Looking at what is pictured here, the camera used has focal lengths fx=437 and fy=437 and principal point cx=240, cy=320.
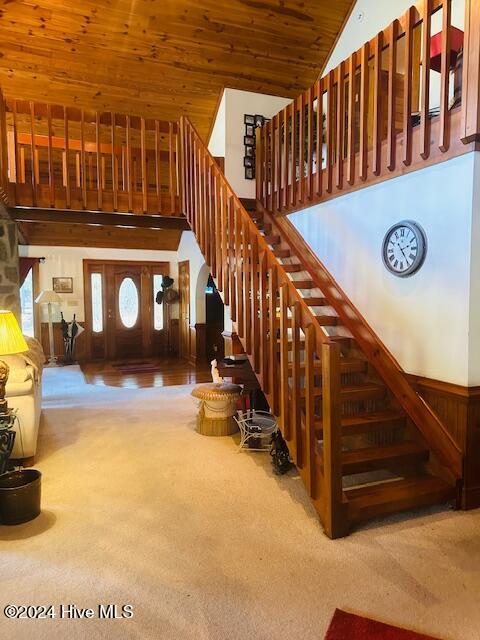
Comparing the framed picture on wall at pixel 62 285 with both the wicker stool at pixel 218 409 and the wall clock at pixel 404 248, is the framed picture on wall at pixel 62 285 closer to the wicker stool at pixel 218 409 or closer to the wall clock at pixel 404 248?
the wicker stool at pixel 218 409

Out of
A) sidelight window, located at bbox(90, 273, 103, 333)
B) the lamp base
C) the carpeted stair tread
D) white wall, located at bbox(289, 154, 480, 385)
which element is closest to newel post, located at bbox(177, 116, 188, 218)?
white wall, located at bbox(289, 154, 480, 385)

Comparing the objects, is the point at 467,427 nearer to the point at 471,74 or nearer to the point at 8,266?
the point at 471,74

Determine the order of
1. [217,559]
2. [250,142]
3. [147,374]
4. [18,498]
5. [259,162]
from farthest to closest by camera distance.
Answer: [147,374], [250,142], [259,162], [18,498], [217,559]

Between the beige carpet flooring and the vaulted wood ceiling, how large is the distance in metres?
4.61

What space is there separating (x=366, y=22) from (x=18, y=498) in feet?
19.0

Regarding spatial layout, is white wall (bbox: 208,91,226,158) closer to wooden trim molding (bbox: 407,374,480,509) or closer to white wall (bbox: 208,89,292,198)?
white wall (bbox: 208,89,292,198)

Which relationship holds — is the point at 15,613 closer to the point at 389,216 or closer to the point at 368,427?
the point at 368,427

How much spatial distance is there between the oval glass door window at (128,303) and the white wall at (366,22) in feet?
19.0

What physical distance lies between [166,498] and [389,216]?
264 centimetres

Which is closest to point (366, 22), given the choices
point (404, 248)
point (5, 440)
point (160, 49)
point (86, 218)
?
point (160, 49)

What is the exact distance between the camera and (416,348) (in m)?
3.20

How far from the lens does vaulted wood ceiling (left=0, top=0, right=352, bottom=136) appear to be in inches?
189

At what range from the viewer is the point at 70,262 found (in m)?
8.88

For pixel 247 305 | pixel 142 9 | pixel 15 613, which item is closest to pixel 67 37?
pixel 142 9
